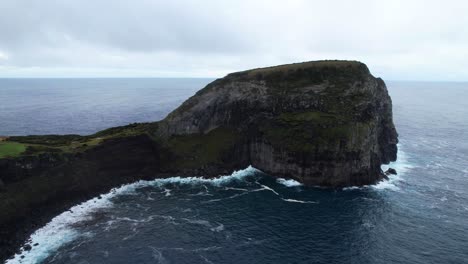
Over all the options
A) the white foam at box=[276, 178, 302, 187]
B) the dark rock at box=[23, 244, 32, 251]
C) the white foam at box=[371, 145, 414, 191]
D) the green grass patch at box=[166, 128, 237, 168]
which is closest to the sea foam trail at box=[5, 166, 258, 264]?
the dark rock at box=[23, 244, 32, 251]

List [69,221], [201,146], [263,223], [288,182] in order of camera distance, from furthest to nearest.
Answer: [201,146] → [288,182] → [69,221] → [263,223]

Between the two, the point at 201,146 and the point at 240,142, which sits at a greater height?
the point at 240,142

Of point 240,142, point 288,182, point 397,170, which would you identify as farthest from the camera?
point 240,142

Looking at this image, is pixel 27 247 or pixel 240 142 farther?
pixel 240 142

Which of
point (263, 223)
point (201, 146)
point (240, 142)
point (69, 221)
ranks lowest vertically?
point (69, 221)

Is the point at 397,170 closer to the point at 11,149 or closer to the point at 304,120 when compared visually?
the point at 304,120

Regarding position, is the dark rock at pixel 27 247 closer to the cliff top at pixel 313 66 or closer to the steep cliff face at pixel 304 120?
the steep cliff face at pixel 304 120

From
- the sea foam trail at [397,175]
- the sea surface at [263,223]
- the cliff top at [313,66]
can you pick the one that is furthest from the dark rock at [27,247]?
the cliff top at [313,66]

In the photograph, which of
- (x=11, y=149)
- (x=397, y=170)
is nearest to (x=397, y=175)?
(x=397, y=170)
